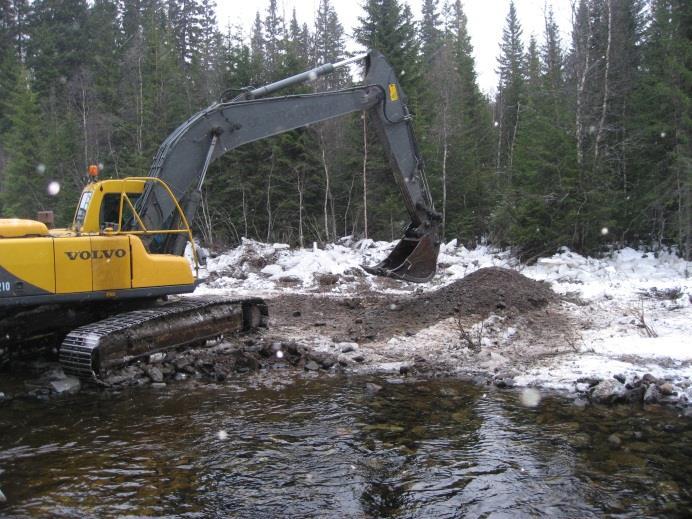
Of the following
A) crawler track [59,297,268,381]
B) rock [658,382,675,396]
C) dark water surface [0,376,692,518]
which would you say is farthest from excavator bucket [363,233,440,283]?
rock [658,382,675,396]

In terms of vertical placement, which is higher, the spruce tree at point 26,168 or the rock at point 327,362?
the spruce tree at point 26,168

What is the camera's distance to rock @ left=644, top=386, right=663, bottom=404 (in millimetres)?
6480

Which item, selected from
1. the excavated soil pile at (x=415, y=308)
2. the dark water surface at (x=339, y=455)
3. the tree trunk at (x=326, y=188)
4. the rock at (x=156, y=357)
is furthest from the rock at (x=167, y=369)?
the tree trunk at (x=326, y=188)

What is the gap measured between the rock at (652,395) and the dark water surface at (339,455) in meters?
0.24

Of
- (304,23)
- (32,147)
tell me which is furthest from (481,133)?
(32,147)

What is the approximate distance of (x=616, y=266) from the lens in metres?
18.0

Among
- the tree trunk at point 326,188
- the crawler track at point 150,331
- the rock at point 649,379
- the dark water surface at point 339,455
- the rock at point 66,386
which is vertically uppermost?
the tree trunk at point 326,188

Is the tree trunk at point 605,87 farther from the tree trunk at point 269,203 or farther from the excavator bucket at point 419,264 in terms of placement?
the tree trunk at point 269,203

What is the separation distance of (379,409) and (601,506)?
8.57ft

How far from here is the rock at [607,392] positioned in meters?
6.53

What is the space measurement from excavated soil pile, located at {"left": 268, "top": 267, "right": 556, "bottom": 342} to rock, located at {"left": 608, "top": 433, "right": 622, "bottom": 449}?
436 cm

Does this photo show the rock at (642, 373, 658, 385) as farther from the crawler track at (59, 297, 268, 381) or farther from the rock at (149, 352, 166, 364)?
the rock at (149, 352, 166, 364)

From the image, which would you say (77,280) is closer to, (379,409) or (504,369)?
(379,409)

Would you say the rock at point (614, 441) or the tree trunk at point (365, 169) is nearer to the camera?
the rock at point (614, 441)
